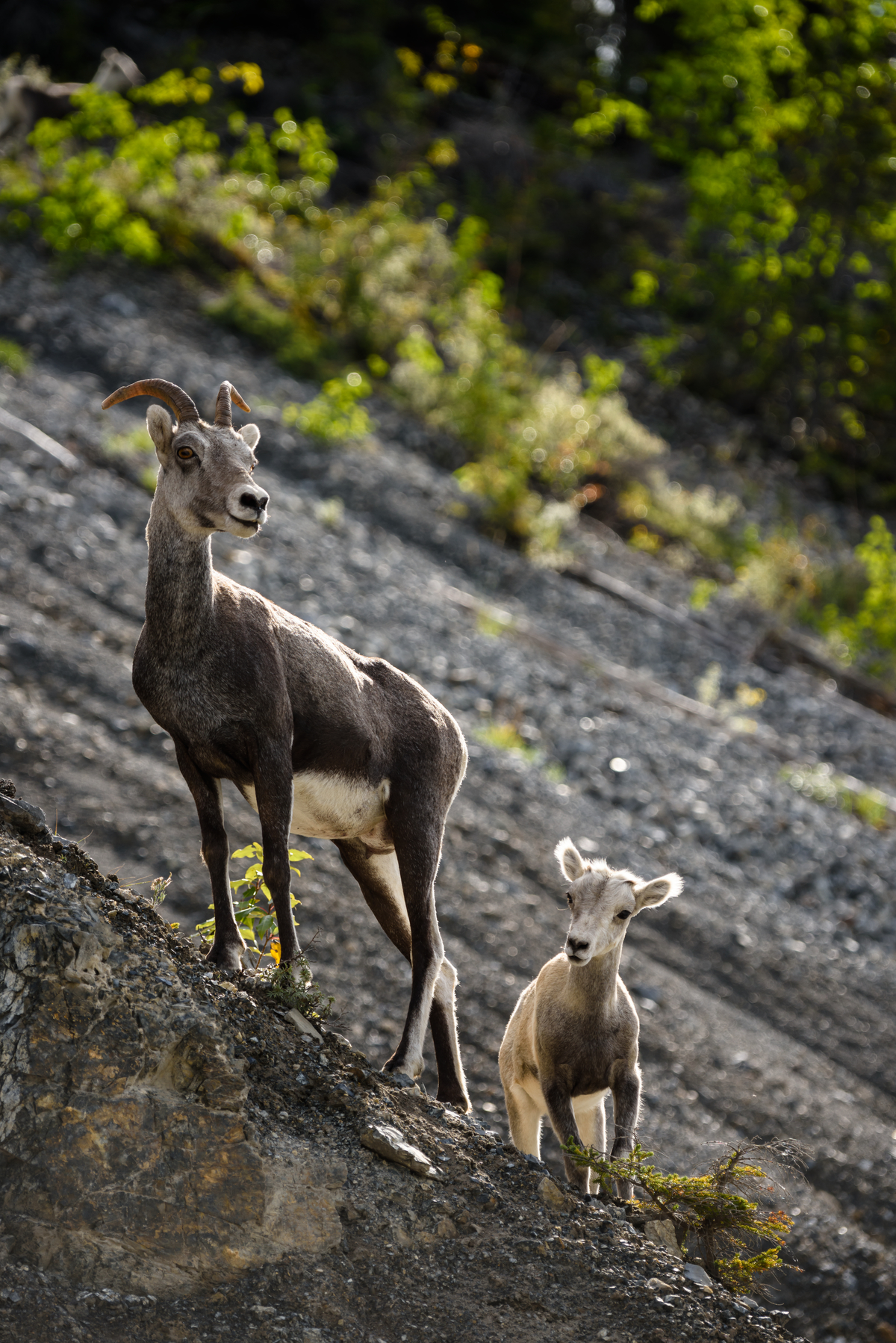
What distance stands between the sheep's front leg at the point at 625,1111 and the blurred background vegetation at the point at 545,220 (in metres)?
11.3

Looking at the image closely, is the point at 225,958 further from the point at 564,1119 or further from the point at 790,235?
the point at 790,235

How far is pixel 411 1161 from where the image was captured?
3939 millimetres

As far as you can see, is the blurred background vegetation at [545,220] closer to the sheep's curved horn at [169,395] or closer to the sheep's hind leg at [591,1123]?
the sheep's hind leg at [591,1123]

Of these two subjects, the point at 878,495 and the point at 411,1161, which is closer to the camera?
the point at 411,1161

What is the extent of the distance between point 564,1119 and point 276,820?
158 centimetres

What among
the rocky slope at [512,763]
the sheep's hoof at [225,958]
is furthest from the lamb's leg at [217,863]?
the rocky slope at [512,763]

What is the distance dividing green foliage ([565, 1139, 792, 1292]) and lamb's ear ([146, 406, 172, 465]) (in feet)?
9.34

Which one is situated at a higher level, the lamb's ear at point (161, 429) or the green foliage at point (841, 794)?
the lamb's ear at point (161, 429)

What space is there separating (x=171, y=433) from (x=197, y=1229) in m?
2.54

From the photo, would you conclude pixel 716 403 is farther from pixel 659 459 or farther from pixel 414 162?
pixel 414 162

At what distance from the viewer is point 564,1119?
4387 millimetres

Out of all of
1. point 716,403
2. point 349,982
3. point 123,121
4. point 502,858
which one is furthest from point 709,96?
point 349,982

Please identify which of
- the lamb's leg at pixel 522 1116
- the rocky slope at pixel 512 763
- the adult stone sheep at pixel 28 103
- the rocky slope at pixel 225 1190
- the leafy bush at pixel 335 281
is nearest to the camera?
the rocky slope at pixel 225 1190

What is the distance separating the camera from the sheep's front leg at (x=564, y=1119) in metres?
4.34
